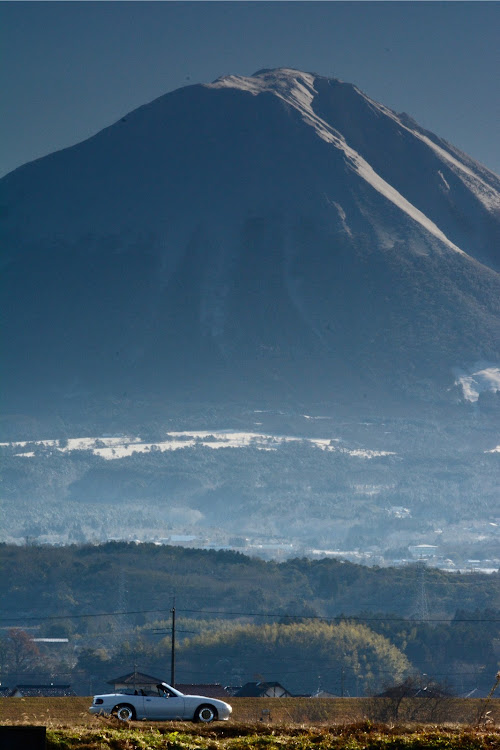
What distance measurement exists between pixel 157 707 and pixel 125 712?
842 millimetres

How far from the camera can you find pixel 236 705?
54.1 m

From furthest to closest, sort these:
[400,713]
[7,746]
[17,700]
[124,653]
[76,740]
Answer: [124,653] → [400,713] → [17,700] → [76,740] → [7,746]

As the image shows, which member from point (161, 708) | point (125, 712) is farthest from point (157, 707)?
point (125, 712)

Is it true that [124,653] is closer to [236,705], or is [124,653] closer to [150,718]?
[236,705]

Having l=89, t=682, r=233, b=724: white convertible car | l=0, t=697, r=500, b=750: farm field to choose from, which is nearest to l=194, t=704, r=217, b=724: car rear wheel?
l=89, t=682, r=233, b=724: white convertible car

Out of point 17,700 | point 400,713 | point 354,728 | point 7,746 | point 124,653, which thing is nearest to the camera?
point 7,746

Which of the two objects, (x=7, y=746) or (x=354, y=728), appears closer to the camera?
(x=7, y=746)

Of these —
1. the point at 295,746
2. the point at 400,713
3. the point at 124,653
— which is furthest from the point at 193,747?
the point at 124,653

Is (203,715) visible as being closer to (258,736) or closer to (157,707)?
(157,707)

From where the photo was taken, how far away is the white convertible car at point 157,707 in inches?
1532

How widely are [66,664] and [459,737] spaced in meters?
167

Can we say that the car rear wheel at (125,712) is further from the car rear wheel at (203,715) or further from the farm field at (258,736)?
the car rear wheel at (203,715)

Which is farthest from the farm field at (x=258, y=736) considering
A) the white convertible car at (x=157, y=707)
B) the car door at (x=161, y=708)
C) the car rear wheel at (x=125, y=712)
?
the car door at (x=161, y=708)

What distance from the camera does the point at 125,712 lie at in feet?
127
